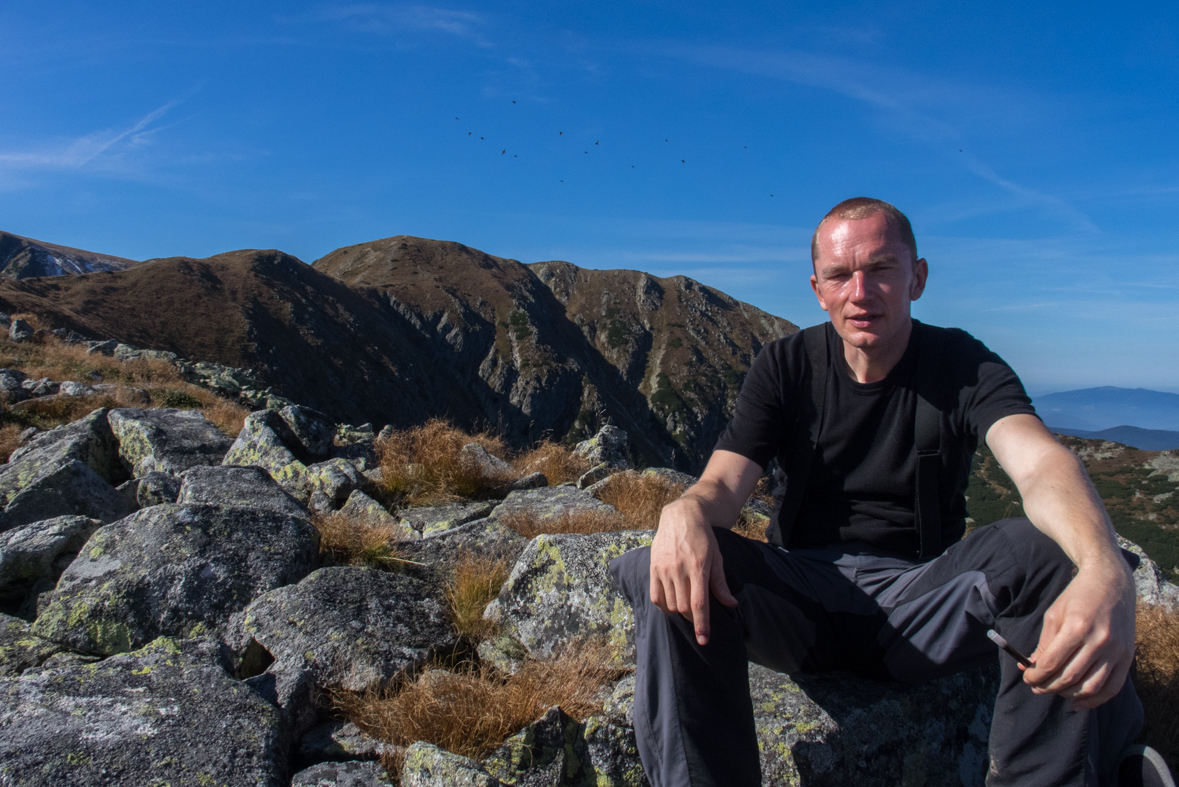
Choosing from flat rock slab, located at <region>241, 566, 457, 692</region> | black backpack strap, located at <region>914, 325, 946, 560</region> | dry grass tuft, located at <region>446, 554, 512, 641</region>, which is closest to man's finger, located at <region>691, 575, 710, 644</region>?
black backpack strap, located at <region>914, 325, 946, 560</region>

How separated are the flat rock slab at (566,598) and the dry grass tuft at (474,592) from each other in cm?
9

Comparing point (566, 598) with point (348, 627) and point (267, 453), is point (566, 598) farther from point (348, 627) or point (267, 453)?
point (267, 453)

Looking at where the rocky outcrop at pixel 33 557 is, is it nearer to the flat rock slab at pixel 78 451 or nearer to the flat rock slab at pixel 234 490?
the flat rock slab at pixel 234 490

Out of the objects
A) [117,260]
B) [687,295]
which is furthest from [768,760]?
[117,260]

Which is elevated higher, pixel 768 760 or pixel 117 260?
pixel 117 260

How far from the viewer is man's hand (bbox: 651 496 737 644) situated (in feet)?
7.47

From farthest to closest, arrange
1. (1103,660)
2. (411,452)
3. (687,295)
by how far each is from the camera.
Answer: (687,295) → (411,452) → (1103,660)

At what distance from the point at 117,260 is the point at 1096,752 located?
709 ft

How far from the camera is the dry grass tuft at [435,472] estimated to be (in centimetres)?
689

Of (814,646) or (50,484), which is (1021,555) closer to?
(814,646)

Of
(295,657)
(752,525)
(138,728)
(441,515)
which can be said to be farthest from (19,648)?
(752,525)

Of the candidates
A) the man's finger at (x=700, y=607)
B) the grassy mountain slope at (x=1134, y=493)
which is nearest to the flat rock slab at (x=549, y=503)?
the man's finger at (x=700, y=607)

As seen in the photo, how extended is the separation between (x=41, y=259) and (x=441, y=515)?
613 ft

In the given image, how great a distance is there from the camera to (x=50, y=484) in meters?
5.73
